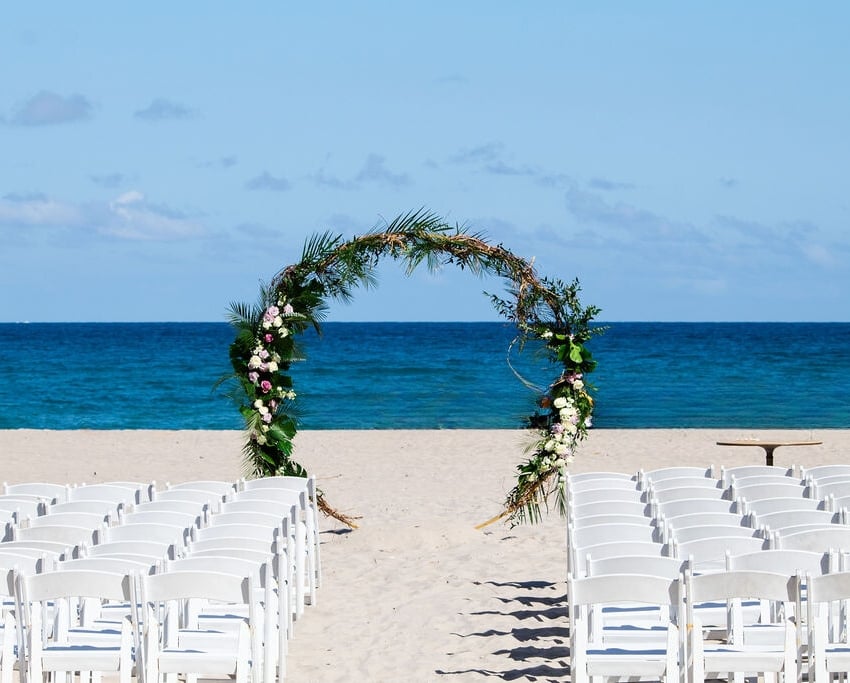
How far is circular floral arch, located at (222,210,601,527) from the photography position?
11844 mm

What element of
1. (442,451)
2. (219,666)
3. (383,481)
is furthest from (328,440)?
(219,666)

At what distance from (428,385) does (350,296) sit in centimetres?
3050

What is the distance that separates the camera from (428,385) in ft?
139

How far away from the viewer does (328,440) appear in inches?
878

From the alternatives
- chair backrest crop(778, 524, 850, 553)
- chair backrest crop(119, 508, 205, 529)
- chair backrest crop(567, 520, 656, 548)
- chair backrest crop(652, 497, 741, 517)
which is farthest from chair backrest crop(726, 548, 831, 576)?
chair backrest crop(119, 508, 205, 529)

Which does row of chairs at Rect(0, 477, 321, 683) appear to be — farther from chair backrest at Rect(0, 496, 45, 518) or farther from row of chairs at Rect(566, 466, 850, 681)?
row of chairs at Rect(566, 466, 850, 681)

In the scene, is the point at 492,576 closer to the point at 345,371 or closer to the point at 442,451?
the point at 442,451

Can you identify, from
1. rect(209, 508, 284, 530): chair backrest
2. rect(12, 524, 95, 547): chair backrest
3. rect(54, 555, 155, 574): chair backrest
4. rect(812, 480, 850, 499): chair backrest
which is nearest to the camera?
rect(54, 555, 155, 574): chair backrest

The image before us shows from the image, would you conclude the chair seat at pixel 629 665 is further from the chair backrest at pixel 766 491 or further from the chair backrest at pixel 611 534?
the chair backrest at pixel 766 491

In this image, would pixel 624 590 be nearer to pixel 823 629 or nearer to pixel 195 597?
pixel 823 629

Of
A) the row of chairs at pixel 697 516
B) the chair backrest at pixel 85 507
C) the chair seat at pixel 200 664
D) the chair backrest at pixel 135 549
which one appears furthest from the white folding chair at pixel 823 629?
the chair backrest at pixel 85 507

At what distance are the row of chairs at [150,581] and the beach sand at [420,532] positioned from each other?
702mm

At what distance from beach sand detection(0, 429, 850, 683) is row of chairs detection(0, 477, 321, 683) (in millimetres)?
702

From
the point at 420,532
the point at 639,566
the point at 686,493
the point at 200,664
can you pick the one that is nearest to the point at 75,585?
the point at 200,664
